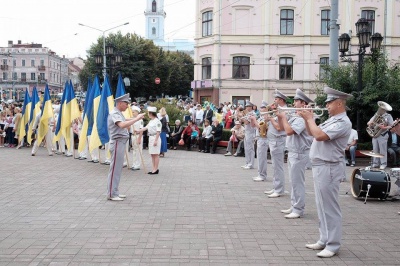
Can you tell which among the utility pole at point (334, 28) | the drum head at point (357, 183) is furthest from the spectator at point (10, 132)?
the drum head at point (357, 183)

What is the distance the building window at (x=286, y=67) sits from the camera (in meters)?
43.0

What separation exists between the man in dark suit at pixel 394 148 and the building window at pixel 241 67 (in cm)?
2712

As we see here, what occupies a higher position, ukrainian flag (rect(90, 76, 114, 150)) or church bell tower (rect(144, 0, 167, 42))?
church bell tower (rect(144, 0, 167, 42))

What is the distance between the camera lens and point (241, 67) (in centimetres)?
4312

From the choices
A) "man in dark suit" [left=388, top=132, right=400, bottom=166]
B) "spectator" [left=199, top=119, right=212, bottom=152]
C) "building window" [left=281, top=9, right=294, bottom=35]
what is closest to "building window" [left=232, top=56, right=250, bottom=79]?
"building window" [left=281, top=9, right=294, bottom=35]

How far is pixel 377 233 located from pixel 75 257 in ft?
15.5

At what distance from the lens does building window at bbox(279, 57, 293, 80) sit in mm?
43000

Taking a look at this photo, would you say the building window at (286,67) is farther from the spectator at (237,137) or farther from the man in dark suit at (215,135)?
the spectator at (237,137)

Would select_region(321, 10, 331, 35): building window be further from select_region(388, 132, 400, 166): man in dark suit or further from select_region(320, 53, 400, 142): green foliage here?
select_region(388, 132, 400, 166): man in dark suit

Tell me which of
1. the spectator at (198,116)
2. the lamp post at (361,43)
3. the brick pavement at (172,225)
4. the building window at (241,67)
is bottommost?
the brick pavement at (172,225)

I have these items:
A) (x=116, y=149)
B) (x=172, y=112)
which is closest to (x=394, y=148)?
(x=116, y=149)

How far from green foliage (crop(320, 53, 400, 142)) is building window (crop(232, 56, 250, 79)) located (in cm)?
2454

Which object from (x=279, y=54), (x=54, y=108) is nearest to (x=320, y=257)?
(x=54, y=108)

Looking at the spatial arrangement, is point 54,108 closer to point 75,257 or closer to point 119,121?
point 119,121
